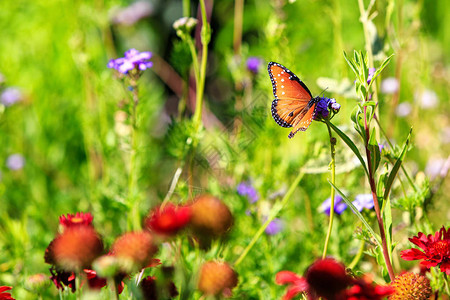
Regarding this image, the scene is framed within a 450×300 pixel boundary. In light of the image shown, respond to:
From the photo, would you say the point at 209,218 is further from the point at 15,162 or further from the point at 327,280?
the point at 15,162

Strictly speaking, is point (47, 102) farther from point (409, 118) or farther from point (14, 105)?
point (409, 118)

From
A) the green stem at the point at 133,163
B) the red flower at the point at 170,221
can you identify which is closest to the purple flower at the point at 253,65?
the green stem at the point at 133,163

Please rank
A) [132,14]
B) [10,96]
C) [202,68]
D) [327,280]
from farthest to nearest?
[132,14] → [10,96] → [202,68] → [327,280]

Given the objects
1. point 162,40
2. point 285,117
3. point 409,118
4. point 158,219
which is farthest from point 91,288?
point 162,40

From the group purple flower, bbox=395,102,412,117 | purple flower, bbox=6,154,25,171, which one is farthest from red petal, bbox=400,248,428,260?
purple flower, bbox=6,154,25,171

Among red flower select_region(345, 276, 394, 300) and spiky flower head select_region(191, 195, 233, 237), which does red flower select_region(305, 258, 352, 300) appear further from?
spiky flower head select_region(191, 195, 233, 237)

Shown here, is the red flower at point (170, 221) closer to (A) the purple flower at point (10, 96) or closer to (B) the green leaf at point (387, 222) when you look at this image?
(B) the green leaf at point (387, 222)

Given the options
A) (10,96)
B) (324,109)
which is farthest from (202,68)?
(10,96)

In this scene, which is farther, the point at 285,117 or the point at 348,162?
the point at 348,162
